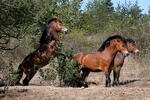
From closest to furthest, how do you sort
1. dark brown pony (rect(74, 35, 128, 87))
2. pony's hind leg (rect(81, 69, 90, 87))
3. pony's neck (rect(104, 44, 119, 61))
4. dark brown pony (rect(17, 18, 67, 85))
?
1. dark brown pony (rect(74, 35, 128, 87))
2. pony's neck (rect(104, 44, 119, 61))
3. pony's hind leg (rect(81, 69, 90, 87))
4. dark brown pony (rect(17, 18, 67, 85))

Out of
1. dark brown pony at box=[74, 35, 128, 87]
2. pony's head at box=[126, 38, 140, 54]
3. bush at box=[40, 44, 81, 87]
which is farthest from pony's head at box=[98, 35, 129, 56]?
pony's head at box=[126, 38, 140, 54]

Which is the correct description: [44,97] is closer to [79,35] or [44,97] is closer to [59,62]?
[59,62]

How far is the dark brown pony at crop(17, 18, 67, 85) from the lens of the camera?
10.7 m

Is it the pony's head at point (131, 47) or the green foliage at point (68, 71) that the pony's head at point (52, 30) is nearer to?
the green foliage at point (68, 71)

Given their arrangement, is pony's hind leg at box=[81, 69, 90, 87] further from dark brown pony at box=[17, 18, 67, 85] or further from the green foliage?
dark brown pony at box=[17, 18, 67, 85]

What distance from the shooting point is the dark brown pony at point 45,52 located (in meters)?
Result: 10.7

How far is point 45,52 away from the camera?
10.7m

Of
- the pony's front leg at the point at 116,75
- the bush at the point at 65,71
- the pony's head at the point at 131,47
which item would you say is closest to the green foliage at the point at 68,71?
the bush at the point at 65,71

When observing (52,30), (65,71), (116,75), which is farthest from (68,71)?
(116,75)

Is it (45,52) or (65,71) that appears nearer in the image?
(65,71)

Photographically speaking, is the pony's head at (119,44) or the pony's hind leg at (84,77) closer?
the pony's head at (119,44)

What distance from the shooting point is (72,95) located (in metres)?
7.96

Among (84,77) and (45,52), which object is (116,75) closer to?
(84,77)

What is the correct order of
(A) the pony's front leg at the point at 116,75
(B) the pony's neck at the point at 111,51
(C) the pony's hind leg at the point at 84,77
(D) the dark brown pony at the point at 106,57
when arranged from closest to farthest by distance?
(D) the dark brown pony at the point at 106,57 < (B) the pony's neck at the point at 111,51 < (C) the pony's hind leg at the point at 84,77 < (A) the pony's front leg at the point at 116,75
